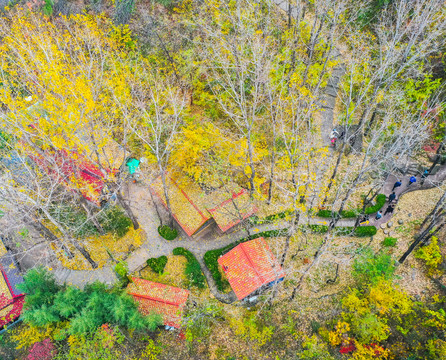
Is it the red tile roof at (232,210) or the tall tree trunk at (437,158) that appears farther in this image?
the tall tree trunk at (437,158)

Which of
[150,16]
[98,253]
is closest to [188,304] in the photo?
[98,253]

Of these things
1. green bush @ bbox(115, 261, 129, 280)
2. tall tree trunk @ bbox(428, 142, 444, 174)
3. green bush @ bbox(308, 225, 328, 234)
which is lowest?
green bush @ bbox(308, 225, 328, 234)

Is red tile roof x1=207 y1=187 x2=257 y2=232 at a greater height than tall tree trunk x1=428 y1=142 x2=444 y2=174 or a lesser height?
lesser

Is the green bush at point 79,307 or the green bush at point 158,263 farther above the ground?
the green bush at point 79,307

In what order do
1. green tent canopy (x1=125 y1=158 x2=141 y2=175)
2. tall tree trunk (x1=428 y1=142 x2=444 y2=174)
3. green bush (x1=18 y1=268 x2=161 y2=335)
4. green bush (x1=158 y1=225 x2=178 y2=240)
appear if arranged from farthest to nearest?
green tent canopy (x1=125 y1=158 x2=141 y2=175), green bush (x1=158 y1=225 x2=178 y2=240), tall tree trunk (x1=428 y1=142 x2=444 y2=174), green bush (x1=18 y1=268 x2=161 y2=335)

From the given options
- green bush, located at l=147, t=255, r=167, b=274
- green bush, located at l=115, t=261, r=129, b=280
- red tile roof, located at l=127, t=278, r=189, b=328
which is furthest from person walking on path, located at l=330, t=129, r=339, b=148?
green bush, located at l=115, t=261, r=129, b=280

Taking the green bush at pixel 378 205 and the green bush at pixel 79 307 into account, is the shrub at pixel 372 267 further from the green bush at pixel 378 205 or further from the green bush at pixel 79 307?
the green bush at pixel 79 307

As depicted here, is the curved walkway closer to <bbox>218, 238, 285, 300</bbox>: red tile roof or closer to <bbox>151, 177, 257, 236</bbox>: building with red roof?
<bbox>151, 177, 257, 236</bbox>: building with red roof

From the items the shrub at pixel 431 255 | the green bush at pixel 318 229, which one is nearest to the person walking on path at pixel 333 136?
the green bush at pixel 318 229
